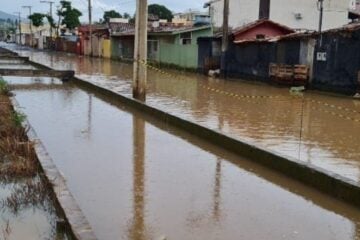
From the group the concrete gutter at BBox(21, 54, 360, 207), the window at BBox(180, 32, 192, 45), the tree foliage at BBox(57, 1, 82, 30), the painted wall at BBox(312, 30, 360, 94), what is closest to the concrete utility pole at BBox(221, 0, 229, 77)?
the painted wall at BBox(312, 30, 360, 94)

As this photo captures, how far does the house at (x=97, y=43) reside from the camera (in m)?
56.7

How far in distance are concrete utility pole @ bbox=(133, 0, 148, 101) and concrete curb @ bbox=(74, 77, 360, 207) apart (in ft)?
10.4

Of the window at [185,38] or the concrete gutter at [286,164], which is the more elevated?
the window at [185,38]

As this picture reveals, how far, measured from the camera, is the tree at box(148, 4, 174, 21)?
8790 centimetres


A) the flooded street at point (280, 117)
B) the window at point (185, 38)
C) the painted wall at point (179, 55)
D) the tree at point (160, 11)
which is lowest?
the flooded street at point (280, 117)

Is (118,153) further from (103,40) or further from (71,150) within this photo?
(103,40)

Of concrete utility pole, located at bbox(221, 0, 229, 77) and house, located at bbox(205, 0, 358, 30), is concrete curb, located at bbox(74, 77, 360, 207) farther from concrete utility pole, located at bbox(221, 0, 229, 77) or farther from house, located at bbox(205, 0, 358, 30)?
house, located at bbox(205, 0, 358, 30)

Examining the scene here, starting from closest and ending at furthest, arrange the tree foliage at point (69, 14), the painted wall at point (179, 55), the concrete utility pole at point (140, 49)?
1. the concrete utility pole at point (140, 49)
2. the painted wall at point (179, 55)
3. the tree foliage at point (69, 14)

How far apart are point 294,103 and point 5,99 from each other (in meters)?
8.62

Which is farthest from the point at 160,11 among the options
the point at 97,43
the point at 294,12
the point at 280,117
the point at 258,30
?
the point at 280,117

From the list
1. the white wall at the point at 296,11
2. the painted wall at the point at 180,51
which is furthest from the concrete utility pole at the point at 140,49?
the white wall at the point at 296,11

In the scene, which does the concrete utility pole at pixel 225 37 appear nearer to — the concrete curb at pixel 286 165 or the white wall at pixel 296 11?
the concrete curb at pixel 286 165

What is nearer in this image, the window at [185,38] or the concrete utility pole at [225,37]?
the concrete utility pole at [225,37]

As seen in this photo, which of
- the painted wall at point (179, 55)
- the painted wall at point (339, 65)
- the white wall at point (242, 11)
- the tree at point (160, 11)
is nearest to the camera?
the painted wall at point (339, 65)
